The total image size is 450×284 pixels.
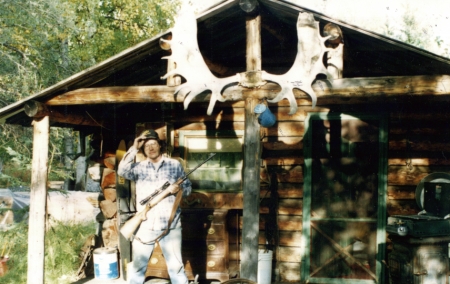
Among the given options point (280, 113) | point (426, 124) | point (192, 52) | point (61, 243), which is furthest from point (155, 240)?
point (426, 124)

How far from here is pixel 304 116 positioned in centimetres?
650

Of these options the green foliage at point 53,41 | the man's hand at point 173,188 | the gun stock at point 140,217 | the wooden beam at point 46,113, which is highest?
the green foliage at point 53,41

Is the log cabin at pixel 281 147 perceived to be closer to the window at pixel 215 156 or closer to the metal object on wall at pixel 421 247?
the window at pixel 215 156

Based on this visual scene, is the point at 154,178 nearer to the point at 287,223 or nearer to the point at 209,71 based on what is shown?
the point at 209,71

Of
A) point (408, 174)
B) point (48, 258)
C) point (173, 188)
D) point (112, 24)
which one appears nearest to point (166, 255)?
point (173, 188)

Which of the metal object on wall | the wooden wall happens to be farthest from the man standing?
the metal object on wall

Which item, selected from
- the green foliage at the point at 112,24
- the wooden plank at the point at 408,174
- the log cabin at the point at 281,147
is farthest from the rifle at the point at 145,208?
the green foliage at the point at 112,24

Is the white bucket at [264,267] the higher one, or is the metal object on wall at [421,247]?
the metal object on wall at [421,247]

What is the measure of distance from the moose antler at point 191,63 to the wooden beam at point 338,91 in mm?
160

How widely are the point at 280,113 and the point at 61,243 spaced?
14.8ft

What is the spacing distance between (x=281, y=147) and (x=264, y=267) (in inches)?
71.3

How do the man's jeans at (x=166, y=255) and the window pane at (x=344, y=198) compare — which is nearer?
the man's jeans at (x=166, y=255)

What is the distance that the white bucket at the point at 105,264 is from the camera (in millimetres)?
6658

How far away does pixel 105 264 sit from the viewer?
6.66 m
